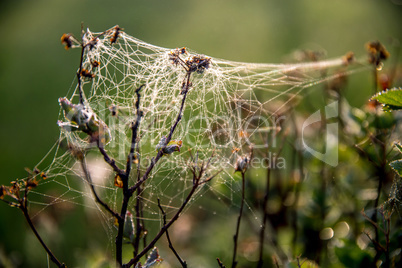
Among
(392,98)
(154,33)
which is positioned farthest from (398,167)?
(154,33)

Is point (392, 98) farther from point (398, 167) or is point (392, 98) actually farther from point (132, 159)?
point (132, 159)

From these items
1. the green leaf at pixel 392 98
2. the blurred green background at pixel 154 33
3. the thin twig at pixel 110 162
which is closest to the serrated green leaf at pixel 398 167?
the green leaf at pixel 392 98

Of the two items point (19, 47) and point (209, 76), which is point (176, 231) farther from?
point (19, 47)

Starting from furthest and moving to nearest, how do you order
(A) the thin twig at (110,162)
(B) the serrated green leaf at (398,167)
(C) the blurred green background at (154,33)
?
(C) the blurred green background at (154,33) < (B) the serrated green leaf at (398,167) < (A) the thin twig at (110,162)

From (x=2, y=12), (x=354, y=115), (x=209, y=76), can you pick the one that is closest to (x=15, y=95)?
(x=2, y=12)

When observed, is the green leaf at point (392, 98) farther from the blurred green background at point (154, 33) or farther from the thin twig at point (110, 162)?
the blurred green background at point (154, 33)

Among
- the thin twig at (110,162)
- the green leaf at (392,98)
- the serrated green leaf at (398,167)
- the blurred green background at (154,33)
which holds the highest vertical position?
the blurred green background at (154,33)

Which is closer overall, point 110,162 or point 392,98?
point 110,162

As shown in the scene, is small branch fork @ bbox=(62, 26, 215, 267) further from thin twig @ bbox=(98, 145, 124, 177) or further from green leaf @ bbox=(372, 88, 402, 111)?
green leaf @ bbox=(372, 88, 402, 111)

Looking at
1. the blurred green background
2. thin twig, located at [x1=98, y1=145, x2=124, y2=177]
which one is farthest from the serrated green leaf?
the blurred green background
